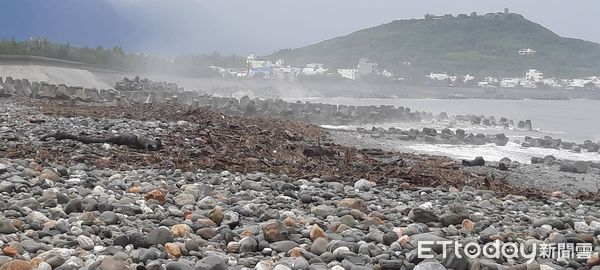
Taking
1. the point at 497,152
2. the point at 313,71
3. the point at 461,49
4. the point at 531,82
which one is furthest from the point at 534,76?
the point at 497,152

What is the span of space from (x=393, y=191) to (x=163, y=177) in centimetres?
217

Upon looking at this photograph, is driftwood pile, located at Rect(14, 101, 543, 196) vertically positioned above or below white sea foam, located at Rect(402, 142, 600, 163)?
above

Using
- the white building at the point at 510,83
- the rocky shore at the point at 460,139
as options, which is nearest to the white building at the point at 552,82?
the white building at the point at 510,83

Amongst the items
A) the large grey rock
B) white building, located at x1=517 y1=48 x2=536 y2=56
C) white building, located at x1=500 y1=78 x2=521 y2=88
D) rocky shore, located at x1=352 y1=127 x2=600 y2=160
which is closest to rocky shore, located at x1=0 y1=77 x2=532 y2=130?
rocky shore, located at x1=352 y1=127 x2=600 y2=160

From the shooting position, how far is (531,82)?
99500mm

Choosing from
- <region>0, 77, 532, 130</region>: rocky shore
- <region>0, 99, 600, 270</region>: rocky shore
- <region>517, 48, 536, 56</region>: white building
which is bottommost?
<region>0, 77, 532, 130</region>: rocky shore

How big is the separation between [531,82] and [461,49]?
35367 millimetres

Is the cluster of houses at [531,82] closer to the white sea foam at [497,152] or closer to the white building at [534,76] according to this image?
the white building at [534,76]

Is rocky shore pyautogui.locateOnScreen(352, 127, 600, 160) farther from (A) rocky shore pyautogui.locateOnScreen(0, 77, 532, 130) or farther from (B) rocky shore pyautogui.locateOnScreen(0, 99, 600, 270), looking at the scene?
(B) rocky shore pyautogui.locateOnScreen(0, 99, 600, 270)

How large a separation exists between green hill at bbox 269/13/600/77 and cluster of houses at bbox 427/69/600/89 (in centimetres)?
524

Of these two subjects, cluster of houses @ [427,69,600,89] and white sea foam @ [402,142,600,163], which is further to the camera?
cluster of houses @ [427,69,600,89]

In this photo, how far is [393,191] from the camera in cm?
570

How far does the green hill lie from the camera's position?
4555 inches

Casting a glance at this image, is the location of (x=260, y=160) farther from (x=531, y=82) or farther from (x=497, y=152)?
(x=531, y=82)
